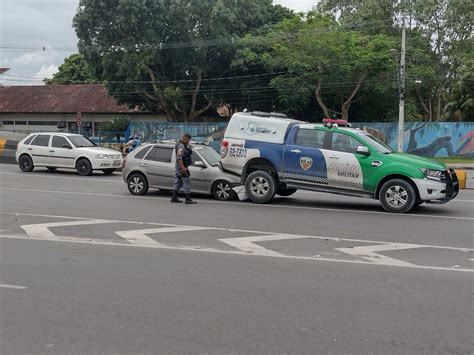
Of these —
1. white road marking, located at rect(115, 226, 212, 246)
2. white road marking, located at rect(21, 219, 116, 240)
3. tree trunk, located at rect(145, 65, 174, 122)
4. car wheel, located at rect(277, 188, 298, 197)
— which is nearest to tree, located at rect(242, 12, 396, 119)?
tree trunk, located at rect(145, 65, 174, 122)

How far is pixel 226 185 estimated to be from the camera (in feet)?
45.0

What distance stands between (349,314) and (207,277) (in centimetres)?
185

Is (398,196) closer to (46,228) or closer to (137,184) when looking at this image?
(137,184)

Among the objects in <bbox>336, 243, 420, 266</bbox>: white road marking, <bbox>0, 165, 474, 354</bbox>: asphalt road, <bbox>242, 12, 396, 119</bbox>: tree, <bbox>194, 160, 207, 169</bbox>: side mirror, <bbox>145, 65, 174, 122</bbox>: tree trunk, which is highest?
<bbox>242, 12, 396, 119</bbox>: tree

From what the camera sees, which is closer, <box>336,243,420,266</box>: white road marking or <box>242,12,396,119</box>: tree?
<box>336,243,420,266</box>: white road marking

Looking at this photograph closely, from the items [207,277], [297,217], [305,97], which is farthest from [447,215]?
[305,97]

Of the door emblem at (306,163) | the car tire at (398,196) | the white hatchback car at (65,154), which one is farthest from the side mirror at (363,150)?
the white hatchback car at (65,154)

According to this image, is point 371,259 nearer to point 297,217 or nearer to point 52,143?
point 297,217

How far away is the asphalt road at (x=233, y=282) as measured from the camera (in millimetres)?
4488

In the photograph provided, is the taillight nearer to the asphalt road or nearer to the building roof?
the asphalt road

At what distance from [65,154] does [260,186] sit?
9.91 meters

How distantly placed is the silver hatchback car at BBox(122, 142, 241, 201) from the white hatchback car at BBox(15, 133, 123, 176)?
5.70 meters

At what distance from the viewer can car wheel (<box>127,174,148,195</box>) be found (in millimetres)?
14406

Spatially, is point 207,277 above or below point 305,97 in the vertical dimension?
below
